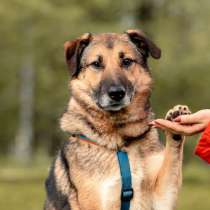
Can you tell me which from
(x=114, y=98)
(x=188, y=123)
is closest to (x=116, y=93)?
(x=114, y=98)

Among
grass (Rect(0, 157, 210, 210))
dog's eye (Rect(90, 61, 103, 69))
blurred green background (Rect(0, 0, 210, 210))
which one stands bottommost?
grass (Rect(0, 157, 210, 210))

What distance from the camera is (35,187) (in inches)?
760

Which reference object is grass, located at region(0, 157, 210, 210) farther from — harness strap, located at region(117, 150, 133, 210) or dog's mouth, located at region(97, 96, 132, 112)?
harness strap, located at region(117, 150, 133, 210)

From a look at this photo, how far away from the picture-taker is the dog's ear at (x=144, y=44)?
702cm

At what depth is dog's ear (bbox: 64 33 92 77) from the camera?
702 cm

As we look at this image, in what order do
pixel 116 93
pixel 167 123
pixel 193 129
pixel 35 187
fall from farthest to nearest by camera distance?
1. pixel 35 187
2. pixel 116 93
3. pixel 167 123
4. pixel 193 129

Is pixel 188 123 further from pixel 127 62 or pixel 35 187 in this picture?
pixel 35 187

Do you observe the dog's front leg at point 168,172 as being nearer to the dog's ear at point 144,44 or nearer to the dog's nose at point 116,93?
the dog's nose at point 116,93

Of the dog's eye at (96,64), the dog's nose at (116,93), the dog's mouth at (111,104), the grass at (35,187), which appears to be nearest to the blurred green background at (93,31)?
the grass at (35,187)

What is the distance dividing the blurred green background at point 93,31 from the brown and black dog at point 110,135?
1642 centimetres

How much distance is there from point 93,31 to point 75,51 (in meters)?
23.1

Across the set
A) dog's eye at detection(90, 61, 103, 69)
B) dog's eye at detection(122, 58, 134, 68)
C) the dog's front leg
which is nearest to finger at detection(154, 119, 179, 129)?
the dog's front leg

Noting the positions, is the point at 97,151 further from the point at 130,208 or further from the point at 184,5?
the point at 184,5

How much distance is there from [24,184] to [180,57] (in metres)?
12.5
